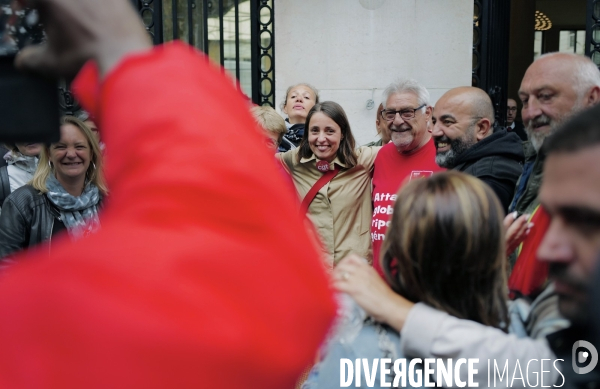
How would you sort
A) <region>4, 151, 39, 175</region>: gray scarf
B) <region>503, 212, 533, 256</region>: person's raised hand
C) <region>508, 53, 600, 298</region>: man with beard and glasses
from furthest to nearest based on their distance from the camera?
<region>4, 151, 39, 175</region>: gray scarf, <region>508, 53, 600, 298</region>: man with beard and glasses, <region>503, 212, 533, 256</region>: person's raised hand

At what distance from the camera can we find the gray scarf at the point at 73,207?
390 cm

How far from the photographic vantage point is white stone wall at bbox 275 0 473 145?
314 inches

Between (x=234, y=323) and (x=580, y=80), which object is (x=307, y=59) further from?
(x=234, y=323)

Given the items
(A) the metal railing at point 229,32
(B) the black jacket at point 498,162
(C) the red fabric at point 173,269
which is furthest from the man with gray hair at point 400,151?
(C) the red fabric at point 173,269

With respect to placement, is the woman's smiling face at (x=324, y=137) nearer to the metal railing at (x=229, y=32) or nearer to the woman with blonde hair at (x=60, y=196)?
the woman with blonde hair at (x=60, y=196)

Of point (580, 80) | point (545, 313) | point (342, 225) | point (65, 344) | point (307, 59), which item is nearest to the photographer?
point (65, 344)

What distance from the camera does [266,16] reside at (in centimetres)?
830

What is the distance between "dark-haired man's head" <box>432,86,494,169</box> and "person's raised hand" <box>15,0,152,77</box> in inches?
150

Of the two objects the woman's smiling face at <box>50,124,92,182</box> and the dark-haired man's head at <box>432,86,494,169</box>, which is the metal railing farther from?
the dark-haired man's head at <box>432,86,494,169</box>

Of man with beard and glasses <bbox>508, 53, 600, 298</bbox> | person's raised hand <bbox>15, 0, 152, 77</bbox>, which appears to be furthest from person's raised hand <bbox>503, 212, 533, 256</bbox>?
person's raised hand <bbox>15, 0, 152, 77</bbox>

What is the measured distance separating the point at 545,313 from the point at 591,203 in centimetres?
92

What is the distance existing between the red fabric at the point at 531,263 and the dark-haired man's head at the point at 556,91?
0.71m

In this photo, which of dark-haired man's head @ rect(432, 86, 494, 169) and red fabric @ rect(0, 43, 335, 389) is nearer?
red fabric @ rect(0, 43, 335, 389)

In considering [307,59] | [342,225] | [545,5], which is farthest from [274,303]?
[545,5]
